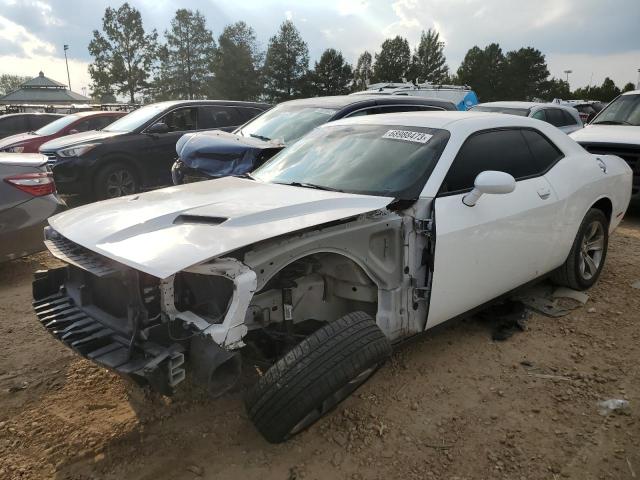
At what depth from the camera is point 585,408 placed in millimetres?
2922

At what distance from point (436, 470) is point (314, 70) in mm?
53931

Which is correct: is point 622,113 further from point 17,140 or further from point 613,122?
point 17,140

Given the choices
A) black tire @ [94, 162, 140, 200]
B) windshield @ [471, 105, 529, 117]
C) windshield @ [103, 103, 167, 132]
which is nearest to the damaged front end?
black tire @ [94, 162, 140, 200]

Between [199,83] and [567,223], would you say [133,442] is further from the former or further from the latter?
[199,83]

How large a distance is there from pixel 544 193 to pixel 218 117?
645 centimetres

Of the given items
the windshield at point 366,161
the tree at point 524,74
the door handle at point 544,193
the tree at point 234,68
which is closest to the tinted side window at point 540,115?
the door handle at point 544,193

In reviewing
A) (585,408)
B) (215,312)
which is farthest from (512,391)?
(215,312)

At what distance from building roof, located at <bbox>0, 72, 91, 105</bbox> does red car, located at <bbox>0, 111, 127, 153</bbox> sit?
157ft

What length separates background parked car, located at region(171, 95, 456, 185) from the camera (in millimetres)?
5570

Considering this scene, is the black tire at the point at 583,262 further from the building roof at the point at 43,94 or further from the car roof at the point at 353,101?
the building roof at the point at 43,94

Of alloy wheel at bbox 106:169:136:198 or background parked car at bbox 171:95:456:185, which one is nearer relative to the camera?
background parked car at bbox 171:95:456:185

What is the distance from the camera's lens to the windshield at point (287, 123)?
634 centimetres

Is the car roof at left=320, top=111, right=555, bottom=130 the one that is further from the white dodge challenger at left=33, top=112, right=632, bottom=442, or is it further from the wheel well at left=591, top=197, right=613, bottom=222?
the wheel well at left=591, top=197, right=613, bottom=222

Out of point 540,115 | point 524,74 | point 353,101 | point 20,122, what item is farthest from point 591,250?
point 524,74
